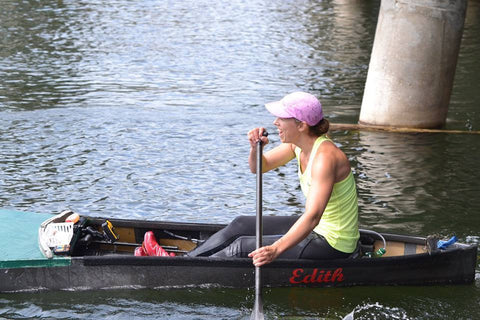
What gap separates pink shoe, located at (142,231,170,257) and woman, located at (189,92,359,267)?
12.7 inches

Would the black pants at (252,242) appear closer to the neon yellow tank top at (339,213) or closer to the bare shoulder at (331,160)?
the neon yellow tank top at (339,213)

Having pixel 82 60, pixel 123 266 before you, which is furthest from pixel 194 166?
pixel 82 60

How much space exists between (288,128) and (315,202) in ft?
2.09

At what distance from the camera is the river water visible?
7.75 meters

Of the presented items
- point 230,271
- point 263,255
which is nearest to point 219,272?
point 230,271

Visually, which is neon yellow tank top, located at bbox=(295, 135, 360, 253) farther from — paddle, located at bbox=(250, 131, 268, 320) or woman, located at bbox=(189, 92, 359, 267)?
→ paddle, located at bbox=(250, 131, 268, 320)

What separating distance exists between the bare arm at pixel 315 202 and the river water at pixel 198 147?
1009 millimetres

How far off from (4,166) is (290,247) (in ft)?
20.6

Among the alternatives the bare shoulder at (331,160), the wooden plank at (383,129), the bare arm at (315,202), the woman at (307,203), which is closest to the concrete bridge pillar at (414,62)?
the wooden plank at (383,129)

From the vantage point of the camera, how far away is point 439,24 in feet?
42.4

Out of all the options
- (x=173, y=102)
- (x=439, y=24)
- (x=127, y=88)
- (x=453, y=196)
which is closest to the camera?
(x=453, y=196)

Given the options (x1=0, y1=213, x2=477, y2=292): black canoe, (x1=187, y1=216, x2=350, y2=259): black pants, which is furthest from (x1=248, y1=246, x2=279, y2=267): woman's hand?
(x1=0, y1=213, x2=477, y2=292): black canoe

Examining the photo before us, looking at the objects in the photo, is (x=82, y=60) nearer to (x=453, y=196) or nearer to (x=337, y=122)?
(x=337, y=122)

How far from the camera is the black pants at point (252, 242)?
738 cm
